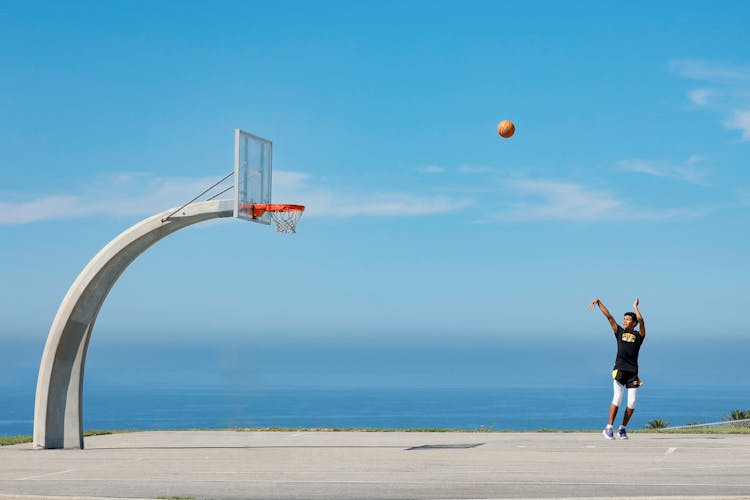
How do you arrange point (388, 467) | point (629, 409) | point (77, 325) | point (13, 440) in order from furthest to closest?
point (13, 440) → point (629, 409) → point (77, 325) → point (388, 467)

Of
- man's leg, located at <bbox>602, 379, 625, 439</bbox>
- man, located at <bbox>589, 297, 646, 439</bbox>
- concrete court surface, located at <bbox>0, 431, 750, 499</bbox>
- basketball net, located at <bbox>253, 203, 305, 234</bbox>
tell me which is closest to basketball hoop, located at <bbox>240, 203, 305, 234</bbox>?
basketball net, located at <bbox>253, 203, 305, 234</bbox>

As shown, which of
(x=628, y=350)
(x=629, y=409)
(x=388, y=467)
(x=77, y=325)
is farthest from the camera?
(x=628, y=350)

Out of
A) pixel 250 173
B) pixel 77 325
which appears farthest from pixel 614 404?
pixel 77 325

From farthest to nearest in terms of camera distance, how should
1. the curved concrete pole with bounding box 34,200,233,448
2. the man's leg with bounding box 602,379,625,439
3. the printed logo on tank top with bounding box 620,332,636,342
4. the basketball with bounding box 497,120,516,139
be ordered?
the basketball with bounding box 497,120,516,139 < the printed logo on tank top with bounding box 620,332,636,342 < the man's leg with bounding box 602,379,625,439 < the curved concrete pole with bounding box 34,200,233,448

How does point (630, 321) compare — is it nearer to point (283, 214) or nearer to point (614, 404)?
point (614, 404)

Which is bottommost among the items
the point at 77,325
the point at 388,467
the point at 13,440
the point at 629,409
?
the point at 388,467

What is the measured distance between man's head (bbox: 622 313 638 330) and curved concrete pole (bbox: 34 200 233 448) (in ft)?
22.0

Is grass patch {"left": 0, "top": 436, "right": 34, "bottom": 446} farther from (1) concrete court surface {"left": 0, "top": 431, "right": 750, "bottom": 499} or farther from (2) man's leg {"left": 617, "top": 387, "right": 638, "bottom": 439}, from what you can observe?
(2) man's leg {"left": 617, "top": 387, "right": 638, "bottom": 439}

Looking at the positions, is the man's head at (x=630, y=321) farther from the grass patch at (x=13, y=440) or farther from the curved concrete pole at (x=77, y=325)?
the grass patch at (x=13, y=440)

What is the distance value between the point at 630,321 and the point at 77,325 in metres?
8.90

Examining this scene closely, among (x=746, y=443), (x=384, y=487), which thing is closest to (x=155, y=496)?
(x=384, y=487)

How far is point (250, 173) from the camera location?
1795 cm

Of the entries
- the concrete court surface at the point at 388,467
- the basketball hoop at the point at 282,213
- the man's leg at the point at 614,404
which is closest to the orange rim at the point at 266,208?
the basketball hoop at the point at 282,213

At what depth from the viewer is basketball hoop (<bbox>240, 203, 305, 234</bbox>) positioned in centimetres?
1800
